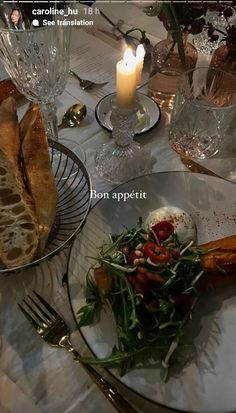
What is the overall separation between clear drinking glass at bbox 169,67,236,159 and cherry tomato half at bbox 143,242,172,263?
315 millimetres

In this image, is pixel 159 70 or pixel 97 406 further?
pixel 159 70

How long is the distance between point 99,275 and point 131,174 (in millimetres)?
295

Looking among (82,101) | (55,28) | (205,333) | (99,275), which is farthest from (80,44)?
(205,333)

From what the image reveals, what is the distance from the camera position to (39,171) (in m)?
0.71

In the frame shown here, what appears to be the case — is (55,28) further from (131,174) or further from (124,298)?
(124,298)

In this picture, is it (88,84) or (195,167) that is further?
(88,84)

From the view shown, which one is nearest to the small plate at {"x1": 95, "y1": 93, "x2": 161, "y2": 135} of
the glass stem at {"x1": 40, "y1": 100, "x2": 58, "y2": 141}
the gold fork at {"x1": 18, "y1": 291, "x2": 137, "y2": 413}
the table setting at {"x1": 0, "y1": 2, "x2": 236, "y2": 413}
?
the table setting at {"x1": 0, "y1": 2, "x2": 236, "y2": 413}

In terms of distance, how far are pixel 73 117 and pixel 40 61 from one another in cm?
17

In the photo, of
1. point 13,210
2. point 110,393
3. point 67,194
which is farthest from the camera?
point 67,194

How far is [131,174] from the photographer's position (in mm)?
855

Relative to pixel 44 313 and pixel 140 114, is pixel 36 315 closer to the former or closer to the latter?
pixel 44 313

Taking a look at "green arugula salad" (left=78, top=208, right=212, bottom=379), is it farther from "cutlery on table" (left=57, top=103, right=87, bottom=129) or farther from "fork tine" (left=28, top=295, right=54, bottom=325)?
"cutlery on table" (left=57, top=103, right=87, bottom=129)

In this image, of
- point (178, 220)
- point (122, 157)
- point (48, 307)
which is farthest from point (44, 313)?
point (122, 157)
